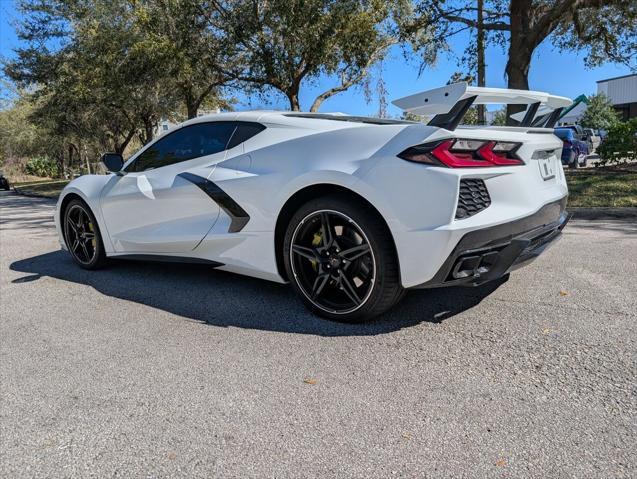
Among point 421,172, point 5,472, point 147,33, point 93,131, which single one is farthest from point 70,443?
point 93,131

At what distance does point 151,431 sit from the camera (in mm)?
2121

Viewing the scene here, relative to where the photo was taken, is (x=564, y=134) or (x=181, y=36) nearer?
(x=181, y=36)

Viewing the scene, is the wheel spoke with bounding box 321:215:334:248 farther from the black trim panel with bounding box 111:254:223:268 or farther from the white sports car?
the black trim panel with bounding box 111:254:223:268

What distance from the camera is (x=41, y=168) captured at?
1815 inches

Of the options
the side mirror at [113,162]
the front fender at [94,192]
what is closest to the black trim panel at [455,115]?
the side mirror at [113,162]

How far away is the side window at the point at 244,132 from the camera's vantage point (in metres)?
3.63

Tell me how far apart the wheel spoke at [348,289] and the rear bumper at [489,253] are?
439mm

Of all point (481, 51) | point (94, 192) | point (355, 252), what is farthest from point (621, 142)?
point (94, 192)

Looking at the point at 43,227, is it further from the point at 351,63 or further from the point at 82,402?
the point at 351,63

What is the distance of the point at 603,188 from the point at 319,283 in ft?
26.1

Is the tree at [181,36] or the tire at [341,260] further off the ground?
the tree at [181,36]

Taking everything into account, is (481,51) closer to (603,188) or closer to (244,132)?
(603,188)

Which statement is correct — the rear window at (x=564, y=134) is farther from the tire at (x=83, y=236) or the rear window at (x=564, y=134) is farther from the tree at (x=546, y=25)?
the tire at (x=83, y=236)

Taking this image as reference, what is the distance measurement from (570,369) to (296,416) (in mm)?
1420
